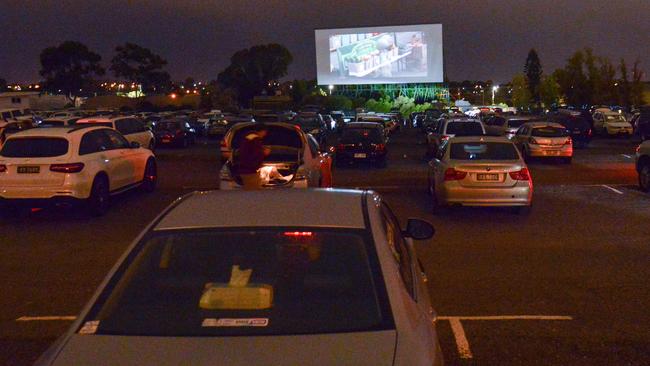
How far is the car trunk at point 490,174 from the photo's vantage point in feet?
45.9

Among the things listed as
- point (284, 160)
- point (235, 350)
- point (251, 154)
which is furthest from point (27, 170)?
point (235, 350)

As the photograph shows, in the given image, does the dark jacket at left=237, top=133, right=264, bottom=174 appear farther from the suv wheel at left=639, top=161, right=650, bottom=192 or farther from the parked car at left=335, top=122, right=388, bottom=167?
the parked car at left=335, top=122, right=388, bottom=167

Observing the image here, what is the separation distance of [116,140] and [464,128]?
14.4 meters

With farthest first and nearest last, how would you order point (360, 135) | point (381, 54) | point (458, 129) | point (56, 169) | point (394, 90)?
point (394, 90) < point (381, 54) < point (458, 129) < point (360, 135) < point (56, 169)

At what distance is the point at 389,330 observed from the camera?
140 inches

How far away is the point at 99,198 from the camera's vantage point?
14.9 m

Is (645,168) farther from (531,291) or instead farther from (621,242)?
(531,291)

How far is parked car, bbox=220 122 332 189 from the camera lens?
1355 cm

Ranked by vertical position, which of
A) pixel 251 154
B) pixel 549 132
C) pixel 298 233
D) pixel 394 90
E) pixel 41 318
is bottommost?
pixel 394 90

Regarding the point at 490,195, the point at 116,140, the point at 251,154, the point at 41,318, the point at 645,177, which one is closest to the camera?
the point at 41,318

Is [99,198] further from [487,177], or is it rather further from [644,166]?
[644,166]

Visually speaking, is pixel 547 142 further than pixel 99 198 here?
Yes

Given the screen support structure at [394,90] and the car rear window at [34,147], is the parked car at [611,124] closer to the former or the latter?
the car rear window at [34,147]

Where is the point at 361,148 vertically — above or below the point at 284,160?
below
